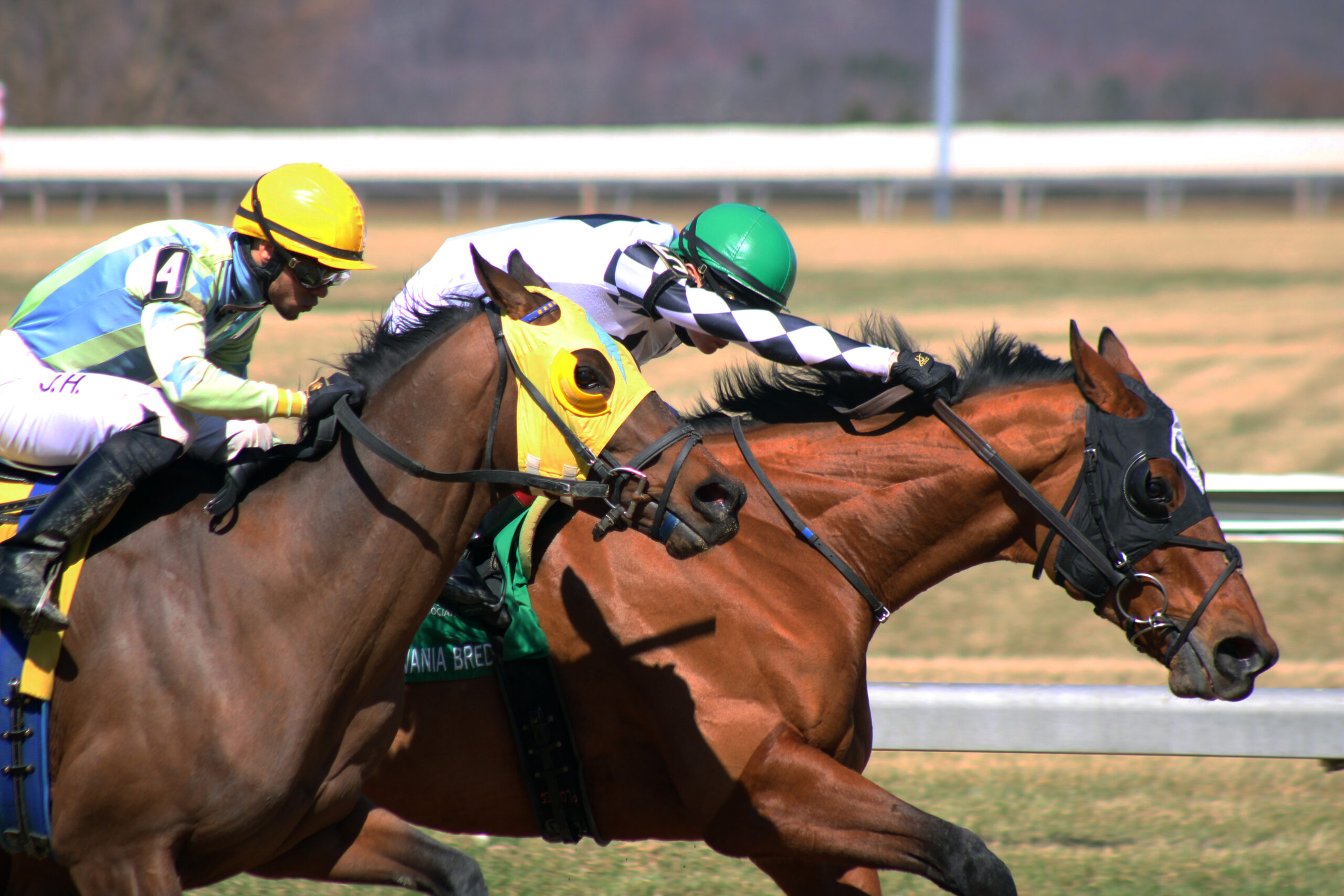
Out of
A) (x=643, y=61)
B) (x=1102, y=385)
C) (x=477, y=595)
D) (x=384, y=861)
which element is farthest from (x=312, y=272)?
(x=643, y=61)

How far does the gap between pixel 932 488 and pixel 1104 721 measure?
120 centimetres

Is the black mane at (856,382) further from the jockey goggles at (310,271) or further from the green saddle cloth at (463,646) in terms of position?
the jockey goggles at (310,271)

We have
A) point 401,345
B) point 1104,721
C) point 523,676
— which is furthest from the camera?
point 1104,721

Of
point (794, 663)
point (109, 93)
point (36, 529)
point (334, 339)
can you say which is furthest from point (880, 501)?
point (109, 93)

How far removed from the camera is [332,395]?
2992mm

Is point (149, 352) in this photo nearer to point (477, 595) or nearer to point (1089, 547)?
point (477, 595)

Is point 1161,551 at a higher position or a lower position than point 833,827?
higher

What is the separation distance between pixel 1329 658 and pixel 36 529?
5469mm

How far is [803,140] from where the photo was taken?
30.2m

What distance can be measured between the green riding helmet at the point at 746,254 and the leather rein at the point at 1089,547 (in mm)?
530

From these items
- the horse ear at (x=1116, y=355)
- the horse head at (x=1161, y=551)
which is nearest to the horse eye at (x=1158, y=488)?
the horse head at (x=1161, y=551)

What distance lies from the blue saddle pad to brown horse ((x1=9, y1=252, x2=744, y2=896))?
3 cm

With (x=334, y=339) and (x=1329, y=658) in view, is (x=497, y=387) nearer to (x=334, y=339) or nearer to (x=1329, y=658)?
(x=1329, y=658)

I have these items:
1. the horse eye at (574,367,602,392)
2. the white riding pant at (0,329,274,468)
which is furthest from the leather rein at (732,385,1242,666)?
the white riding pant at (0,329,274,468)
